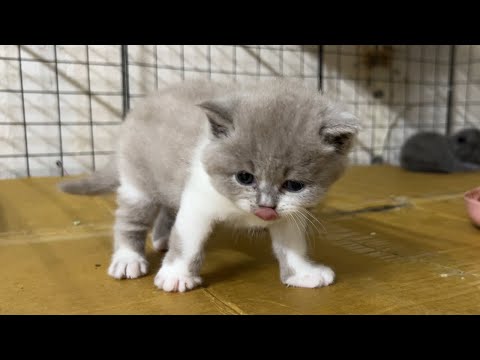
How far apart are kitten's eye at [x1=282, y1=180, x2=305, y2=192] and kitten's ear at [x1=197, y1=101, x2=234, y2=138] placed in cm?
17

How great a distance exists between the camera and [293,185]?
37.4 inches

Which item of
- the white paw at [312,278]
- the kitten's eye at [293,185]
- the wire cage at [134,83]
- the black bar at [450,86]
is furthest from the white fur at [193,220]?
the black bar at [450,86]

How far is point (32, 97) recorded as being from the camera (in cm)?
271

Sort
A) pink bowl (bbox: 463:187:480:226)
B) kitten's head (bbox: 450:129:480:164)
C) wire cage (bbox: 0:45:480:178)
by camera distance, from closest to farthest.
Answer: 1. pink bowl (bbox: 463:187:480:226)
2. wire cage (bbox: 0:45:480:178)
3. kitten's head (bbox: 450:129:480:164)

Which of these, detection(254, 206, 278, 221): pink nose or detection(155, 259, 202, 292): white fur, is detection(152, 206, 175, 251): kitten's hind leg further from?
detection(254, 206, 278, 221): pink nose

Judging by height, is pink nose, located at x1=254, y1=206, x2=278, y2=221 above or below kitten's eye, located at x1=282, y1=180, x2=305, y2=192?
below

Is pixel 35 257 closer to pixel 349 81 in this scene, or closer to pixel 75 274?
Answer: pixel 75 274

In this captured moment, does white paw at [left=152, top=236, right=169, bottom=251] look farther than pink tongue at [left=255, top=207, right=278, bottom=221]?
Yes

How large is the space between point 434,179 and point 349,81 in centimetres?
118

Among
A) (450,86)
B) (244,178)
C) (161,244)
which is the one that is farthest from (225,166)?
(450,86)

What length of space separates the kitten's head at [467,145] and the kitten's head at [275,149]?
2876 millimetres

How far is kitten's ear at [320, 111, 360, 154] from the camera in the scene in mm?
934

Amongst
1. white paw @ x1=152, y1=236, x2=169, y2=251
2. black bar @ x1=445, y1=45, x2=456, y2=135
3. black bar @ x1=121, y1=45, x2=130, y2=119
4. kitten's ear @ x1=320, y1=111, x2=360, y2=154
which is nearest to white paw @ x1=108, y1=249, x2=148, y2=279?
white paw @ x1=152, y1=236, x2=169, y2=251

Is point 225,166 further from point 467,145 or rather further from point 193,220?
point 467,145
